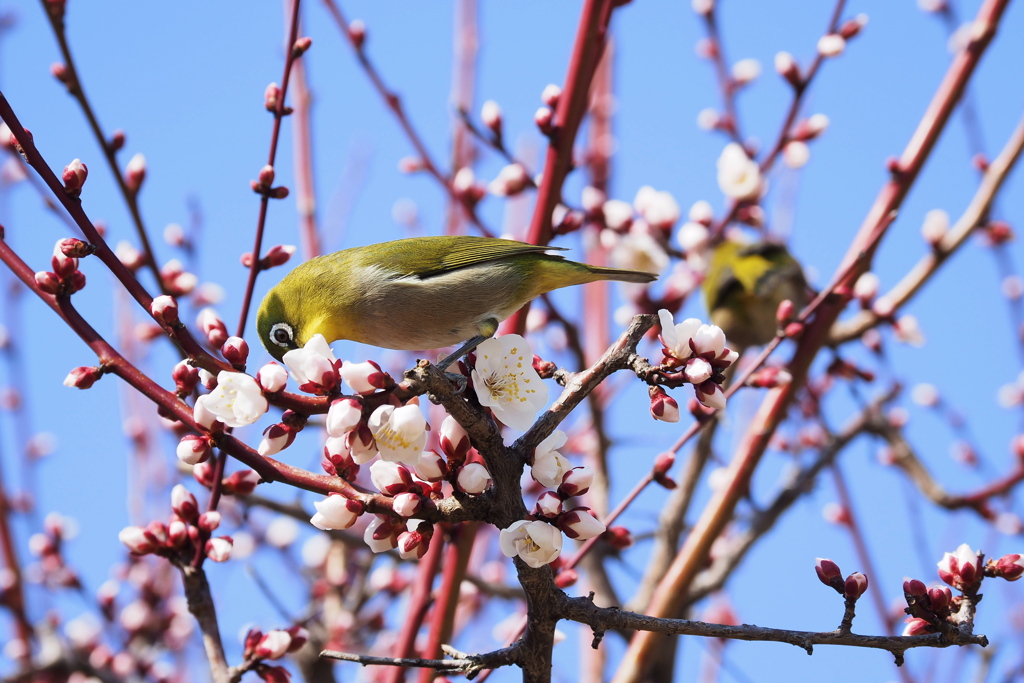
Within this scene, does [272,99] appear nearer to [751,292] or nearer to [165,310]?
[165,310]

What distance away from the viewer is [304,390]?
5.93ft

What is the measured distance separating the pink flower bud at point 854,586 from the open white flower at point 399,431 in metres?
0.98

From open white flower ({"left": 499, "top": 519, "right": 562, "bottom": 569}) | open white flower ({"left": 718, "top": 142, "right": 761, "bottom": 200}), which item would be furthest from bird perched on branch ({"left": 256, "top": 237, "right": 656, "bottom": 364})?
open white flower ({"left": 718, "top": 142, "right": 761, "bottom": 200})

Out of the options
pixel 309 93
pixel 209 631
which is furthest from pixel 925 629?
pixel 309 93

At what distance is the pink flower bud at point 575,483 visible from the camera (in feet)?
6.16

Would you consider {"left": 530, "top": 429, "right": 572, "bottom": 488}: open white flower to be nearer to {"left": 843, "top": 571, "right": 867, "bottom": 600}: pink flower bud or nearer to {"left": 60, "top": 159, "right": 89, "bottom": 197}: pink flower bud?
{"left": 843, "top": 571, "right": 867, "bottom": 600}: pink flower bud

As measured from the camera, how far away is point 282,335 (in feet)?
10.1

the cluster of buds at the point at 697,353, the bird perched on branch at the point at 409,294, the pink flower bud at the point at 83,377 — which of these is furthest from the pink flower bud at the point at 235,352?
the bird perched on branch at the point at 409,294

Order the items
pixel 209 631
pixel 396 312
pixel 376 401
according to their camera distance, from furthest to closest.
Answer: pixel 396 312 < pixel 209 631 < pixel 376 401

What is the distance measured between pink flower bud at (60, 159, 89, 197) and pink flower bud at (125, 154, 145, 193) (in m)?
0.83

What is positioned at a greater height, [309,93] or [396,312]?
[309,93]

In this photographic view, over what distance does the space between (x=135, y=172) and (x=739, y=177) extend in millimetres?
3049

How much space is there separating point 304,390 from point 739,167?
3345 mm

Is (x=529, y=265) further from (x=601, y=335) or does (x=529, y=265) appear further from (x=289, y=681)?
(x=601, y=335)
